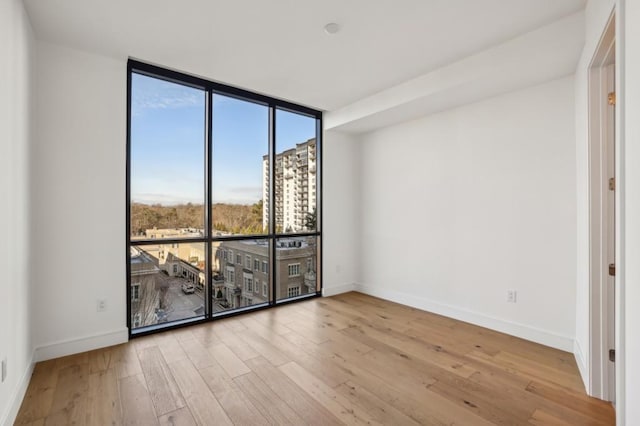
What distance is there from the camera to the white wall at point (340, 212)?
454 cm

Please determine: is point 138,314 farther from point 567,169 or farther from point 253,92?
point 567,169

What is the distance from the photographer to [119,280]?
9.43ft

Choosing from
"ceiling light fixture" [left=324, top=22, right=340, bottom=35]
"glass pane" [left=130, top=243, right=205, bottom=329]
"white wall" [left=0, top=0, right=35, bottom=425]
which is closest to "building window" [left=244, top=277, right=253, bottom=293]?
"glass pane" [left=130, top=243, right=205, bottom=329]

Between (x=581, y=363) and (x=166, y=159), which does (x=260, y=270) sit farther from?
(x=581, y=363)

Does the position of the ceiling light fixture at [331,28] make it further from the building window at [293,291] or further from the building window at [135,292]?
the building window at [293,291]

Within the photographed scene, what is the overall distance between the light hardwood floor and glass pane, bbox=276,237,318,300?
952mm

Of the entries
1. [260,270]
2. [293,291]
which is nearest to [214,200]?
[260,270]

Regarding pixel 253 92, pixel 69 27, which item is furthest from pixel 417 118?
pixel 69 27

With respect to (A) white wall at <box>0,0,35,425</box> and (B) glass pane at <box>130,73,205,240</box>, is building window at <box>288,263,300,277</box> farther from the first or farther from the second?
(A) white wall at <box>0,0,35,425</box>

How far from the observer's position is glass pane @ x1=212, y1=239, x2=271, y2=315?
11.7 ft

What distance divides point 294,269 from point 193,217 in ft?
5.21

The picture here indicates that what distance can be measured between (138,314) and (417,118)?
154 inches

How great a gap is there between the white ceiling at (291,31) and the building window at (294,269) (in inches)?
96.6

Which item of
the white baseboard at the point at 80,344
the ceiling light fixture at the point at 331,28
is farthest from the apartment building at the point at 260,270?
the ceiling light fixture at the point at 331,28
